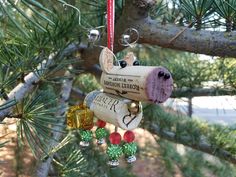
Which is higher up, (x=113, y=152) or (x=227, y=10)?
(x=227, y=10)

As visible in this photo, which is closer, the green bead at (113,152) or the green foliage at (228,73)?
the green bead at (113,152)

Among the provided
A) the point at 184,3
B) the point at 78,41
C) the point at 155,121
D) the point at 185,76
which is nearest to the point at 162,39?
the point at 184,3

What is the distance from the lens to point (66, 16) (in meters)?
0.50

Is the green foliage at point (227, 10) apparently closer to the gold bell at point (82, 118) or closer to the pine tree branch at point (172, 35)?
the pine tree branch at point (172, 35)

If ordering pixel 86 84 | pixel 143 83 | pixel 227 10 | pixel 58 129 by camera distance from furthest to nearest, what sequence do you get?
pixel 86 84
pixel 58 129
pixel 227 10
pixel 143 83

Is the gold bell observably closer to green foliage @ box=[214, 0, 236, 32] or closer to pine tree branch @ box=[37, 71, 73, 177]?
pine tree branch @ box=[37, 71, 73, 177]

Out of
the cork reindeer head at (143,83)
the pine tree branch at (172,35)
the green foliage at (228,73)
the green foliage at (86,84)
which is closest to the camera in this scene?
the cork reindeer head at (143,83)

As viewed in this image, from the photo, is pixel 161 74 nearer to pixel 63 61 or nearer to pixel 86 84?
pixel 63 61

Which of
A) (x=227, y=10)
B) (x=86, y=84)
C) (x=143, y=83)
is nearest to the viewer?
(x=143, y=83)

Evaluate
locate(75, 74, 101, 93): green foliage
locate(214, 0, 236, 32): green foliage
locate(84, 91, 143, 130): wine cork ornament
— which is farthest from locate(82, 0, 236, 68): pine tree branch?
locate(75, 74, 101, 93): green foliage

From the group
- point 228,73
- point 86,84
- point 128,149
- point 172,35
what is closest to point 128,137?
point 128,149

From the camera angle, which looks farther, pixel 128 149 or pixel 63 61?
pixel 63 61

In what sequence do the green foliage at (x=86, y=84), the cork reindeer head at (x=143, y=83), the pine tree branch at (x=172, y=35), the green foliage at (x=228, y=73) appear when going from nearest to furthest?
the cork reindeer head at (x=143, y=83), the pine tree branch at (x=172, y=35), the green foliage at (x=228, y=73), the green foliage at (x=86, y=84)

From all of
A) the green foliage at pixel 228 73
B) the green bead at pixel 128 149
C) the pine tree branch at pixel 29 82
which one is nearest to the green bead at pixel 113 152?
the green bead at pixel 128 149
